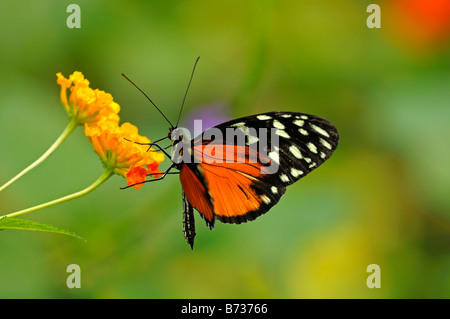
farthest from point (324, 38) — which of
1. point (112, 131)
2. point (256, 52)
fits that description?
point (112, 131)

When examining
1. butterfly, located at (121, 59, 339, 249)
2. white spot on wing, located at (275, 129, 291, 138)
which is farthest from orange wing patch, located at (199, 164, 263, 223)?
white spot on wing, located at (275, 129, 291, 138)

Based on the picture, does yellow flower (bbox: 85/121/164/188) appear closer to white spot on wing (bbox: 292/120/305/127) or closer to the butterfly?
the butterfly

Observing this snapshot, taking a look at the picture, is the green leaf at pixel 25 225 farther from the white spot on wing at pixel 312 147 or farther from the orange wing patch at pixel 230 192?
the white spot on wing at pixel 312 147

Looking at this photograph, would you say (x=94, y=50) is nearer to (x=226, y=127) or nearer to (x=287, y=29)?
(x=287, y=29)

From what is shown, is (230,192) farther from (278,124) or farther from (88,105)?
(88,105)

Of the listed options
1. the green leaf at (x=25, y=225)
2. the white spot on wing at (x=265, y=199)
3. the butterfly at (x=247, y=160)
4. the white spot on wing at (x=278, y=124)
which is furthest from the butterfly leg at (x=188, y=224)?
the green leaf at (x=25, y=225)

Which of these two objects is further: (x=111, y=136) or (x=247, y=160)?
(x=247, y=160)

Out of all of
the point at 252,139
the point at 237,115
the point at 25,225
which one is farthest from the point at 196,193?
the point at 237,115
